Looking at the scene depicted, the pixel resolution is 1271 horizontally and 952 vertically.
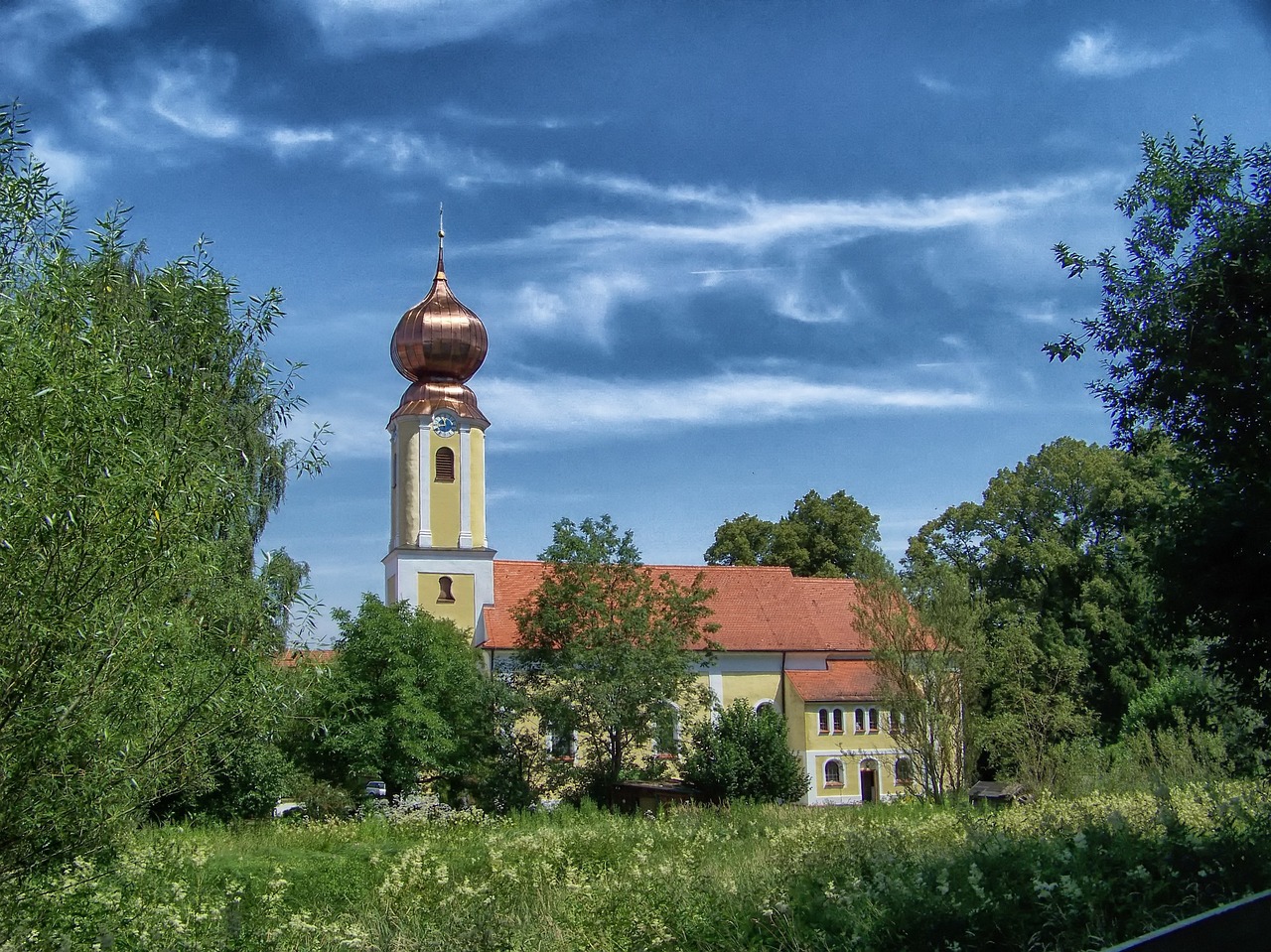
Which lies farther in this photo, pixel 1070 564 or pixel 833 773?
pixel 833 773

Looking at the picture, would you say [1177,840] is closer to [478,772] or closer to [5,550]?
[5,550]

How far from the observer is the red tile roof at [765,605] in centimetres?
4444

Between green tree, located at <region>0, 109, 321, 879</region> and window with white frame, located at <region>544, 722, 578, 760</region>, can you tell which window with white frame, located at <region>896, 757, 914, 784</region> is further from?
green tree, located at <region>0, 109, 321, 879</region>

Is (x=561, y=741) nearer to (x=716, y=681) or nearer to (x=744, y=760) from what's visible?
(x=744, y=760)

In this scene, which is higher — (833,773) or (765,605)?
A: (765,605)

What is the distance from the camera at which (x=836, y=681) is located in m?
43.8

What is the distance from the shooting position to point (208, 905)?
1023 cm

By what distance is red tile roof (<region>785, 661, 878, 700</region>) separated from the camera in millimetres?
42844

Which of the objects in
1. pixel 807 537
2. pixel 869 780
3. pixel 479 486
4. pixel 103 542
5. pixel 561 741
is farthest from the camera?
pixel 807 537

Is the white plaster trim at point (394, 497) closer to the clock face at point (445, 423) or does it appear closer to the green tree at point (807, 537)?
the clock face at point (445, 423)

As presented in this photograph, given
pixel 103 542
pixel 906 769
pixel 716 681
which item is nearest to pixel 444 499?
pixel 716 681

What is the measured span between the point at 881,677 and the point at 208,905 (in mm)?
19800

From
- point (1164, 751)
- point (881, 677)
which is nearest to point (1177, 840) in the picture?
point (1164, 751)

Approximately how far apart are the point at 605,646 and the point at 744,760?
188 inches
